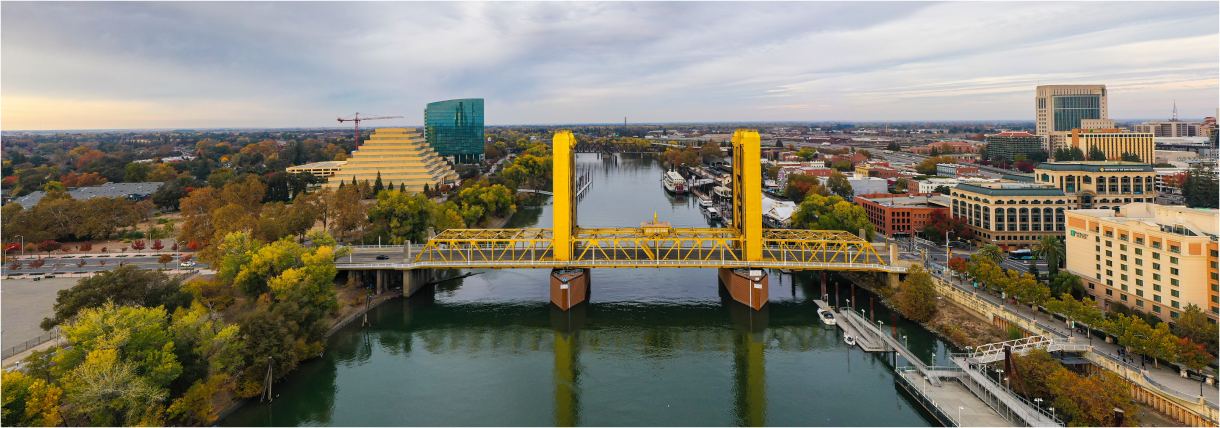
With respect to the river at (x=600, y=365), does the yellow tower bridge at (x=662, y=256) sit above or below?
above

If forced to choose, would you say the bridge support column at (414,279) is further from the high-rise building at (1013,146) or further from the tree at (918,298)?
the high-rise building at (1013,146)

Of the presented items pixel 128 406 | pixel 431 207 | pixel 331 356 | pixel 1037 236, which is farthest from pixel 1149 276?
pixel 431 207

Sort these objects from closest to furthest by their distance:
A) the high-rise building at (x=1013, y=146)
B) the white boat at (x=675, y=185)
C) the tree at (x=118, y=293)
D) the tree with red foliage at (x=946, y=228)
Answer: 1. the tree at (x=118, y=293)
2. the tree with red foliage at (x=946, y=228)
3. the white boat at (x=675, y=185)
4. the high-rise building at (x=1013, y=146)

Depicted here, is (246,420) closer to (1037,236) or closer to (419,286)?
(419,286)

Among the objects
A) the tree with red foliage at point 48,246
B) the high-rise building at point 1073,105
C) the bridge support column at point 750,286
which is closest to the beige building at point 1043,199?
the bridge support column at point 750,286

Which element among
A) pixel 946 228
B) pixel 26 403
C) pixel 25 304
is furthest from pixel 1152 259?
pixel 25 304

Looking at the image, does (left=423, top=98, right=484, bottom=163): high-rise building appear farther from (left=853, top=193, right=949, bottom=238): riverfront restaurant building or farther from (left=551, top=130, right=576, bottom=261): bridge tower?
(left=551, top=130, right=576, bottom=261): bridge tower
